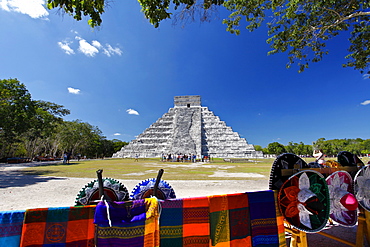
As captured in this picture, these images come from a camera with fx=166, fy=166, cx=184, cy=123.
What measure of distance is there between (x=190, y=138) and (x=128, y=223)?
Answer: 41338mm

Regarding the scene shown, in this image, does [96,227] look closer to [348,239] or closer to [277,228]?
[277,228]

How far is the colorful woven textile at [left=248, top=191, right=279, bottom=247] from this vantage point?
1.62 meters

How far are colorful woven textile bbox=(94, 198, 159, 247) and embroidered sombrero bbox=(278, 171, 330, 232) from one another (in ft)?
4.22

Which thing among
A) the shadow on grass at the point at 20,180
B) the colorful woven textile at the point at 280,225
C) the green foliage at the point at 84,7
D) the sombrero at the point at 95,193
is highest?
the green foliage at the point at 84,7

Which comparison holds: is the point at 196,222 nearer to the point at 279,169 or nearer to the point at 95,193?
the point at 95,193

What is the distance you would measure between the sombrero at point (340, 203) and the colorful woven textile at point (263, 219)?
70 centimetres

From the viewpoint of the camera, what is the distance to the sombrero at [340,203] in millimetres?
1765

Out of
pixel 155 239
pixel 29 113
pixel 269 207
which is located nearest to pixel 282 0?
pixel 269 207

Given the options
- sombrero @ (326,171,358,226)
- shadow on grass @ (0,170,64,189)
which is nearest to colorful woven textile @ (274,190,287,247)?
sombrero @ (326,171,358,226)

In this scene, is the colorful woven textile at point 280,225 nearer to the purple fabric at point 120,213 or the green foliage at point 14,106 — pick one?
the purple fabric at point 120,213

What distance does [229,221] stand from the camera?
5.01 feet

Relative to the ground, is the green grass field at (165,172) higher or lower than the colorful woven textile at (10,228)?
lower

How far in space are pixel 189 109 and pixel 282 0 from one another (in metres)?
45.1

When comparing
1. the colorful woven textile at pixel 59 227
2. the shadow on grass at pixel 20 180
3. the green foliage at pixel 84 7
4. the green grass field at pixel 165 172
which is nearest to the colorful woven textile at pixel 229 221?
the colorful woven textile at pixel 59 227
